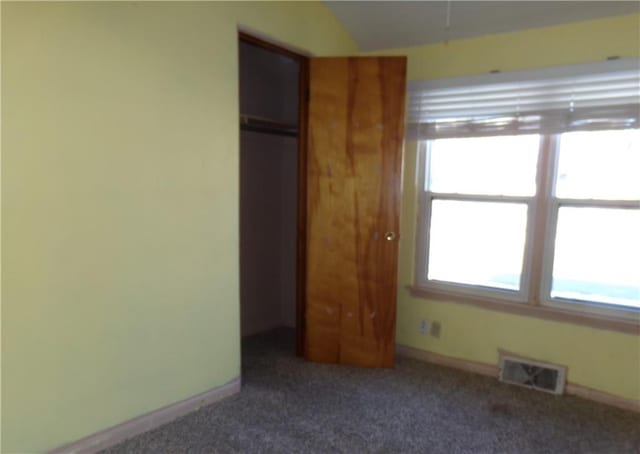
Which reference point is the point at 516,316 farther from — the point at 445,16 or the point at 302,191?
the point at 445,16

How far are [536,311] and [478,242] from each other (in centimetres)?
58

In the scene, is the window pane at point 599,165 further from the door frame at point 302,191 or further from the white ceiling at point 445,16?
the door frame at point 302,191

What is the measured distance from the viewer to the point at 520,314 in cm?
273

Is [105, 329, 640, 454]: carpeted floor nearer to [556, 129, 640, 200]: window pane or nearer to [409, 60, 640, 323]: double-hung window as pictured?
[409, 60, 640, 323]: double-hung window

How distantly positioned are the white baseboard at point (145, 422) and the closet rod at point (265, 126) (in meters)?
1.88

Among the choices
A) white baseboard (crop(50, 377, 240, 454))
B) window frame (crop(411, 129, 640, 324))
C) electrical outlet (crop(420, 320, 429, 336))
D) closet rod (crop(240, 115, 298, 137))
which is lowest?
white baseboard (crop(50, 377, 240, 454))

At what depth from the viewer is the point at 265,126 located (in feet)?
11.2

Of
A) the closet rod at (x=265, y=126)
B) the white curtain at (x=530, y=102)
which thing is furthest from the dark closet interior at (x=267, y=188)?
the white curtain at (x=530, y=102)

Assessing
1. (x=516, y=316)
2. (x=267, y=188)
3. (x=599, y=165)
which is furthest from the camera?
(x=267, y=188)

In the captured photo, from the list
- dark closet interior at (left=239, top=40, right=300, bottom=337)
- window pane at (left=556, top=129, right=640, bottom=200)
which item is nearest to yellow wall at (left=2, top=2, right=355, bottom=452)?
dark closet interior at (left=239, top=40, right=300, bottom=337)

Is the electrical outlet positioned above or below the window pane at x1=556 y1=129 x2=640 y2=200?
below

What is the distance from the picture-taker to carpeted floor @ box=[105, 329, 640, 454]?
6.71 ft

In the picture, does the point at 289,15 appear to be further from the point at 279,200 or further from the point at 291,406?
the point at 291,406

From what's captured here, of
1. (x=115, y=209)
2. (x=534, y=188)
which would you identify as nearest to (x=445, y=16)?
(x=534, y=188)
